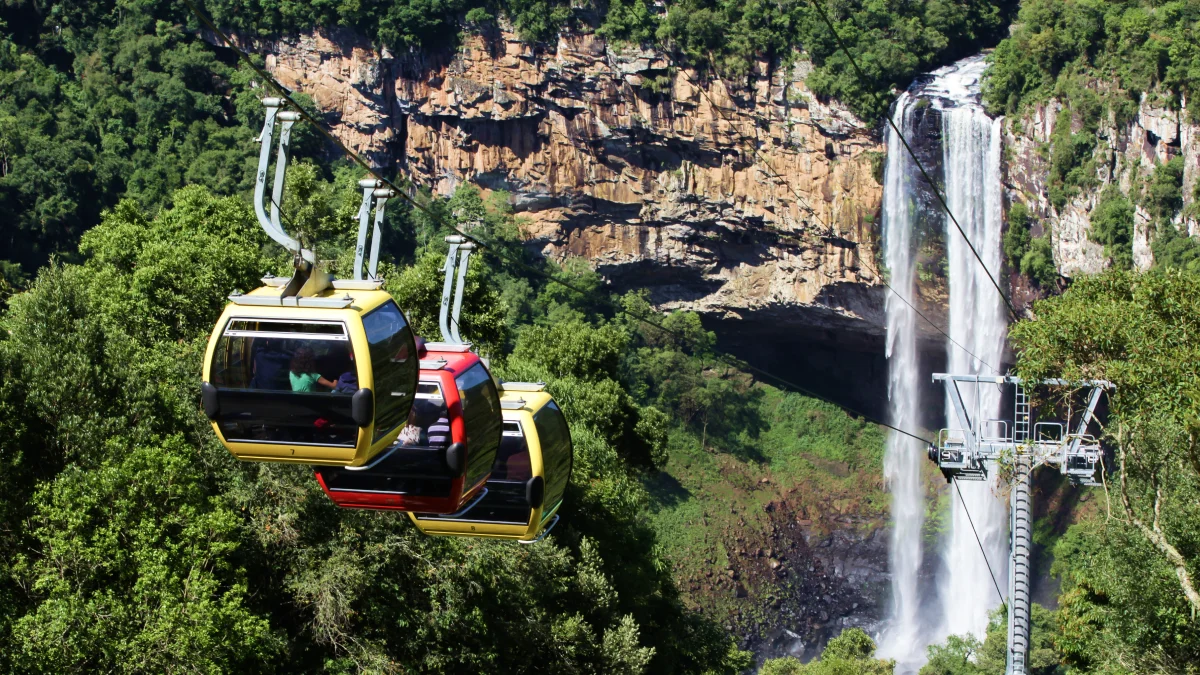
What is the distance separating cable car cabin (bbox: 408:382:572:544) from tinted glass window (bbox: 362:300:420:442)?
258 cm

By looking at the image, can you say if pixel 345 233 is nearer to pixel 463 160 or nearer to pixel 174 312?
pixel 174 312

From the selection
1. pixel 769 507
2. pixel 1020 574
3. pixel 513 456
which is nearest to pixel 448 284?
pixel 513 456

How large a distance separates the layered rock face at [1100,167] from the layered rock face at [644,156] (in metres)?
6.29

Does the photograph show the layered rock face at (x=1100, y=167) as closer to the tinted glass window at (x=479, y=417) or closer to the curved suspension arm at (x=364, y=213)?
the tinted glass window at (x=479, y=417)

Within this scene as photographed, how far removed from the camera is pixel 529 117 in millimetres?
64625

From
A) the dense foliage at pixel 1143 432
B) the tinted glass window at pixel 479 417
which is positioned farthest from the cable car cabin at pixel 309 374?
the dense foliage at pixel 1143 432

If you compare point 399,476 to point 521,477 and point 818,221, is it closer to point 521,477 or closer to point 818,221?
point 521,477

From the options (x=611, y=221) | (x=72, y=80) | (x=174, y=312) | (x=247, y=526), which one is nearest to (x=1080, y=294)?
(x=247, y=526)

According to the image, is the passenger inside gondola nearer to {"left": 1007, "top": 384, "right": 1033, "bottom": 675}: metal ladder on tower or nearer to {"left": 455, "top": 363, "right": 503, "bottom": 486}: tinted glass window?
{"left": 455, "top": 363, "right": 503, "bottom": 486}: tinted glass window

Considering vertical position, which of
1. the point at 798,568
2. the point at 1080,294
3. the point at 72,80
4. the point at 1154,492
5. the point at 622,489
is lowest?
the point at 798,568

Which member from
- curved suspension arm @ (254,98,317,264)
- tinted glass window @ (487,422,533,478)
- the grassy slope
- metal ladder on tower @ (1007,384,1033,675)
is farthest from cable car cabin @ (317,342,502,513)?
the grassy slope

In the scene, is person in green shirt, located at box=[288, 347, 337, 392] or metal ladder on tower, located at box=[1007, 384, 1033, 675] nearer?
person in green shirt, located at box=[288, 347, 337, 392]

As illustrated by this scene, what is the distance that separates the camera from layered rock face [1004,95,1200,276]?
51094 millimetres

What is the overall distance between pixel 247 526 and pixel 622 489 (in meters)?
11.9
